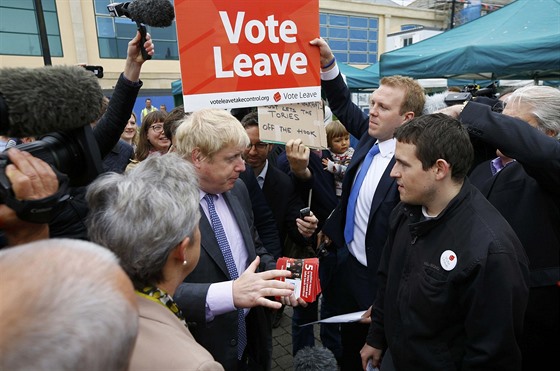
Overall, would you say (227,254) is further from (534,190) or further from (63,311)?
(534,190)

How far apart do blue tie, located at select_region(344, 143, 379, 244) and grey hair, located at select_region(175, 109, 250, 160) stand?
3.34 feet

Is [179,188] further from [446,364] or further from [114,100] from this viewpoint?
[446,364]

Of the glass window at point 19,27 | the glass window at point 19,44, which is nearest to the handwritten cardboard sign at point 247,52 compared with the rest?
the glass window at point 19,27

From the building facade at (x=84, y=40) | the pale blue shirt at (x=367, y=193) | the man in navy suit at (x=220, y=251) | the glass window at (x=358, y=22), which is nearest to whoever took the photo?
the man in navy suit at (x=220, y=251)

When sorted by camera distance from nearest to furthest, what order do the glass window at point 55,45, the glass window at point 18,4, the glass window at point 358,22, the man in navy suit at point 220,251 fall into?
the man in navy suit at point 220,251 → the glass window at point 18,4 → the glass window at point 55,45 → the glass window at point 358,22

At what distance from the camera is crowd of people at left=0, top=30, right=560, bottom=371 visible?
0.66 metres

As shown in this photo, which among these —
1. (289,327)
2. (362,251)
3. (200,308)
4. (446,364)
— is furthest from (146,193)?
(289,327)

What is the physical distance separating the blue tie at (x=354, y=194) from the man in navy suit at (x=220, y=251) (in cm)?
82

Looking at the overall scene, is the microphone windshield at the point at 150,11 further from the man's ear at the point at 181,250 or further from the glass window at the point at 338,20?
the glass window at the point at 338,20

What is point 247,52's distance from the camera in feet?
7.25

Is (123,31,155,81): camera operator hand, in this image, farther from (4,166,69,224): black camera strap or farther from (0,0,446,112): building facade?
(0,0,446,112): building facade

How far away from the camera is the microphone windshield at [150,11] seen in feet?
5.88

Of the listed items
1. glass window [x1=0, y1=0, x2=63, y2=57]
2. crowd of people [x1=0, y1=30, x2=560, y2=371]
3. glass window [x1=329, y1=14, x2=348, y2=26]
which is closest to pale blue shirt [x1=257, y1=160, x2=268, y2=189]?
crowd of people [x1=0, y1=30, x2=560, y2=371]

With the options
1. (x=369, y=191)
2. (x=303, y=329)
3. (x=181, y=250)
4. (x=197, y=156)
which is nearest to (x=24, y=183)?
(x=181, y=250)
